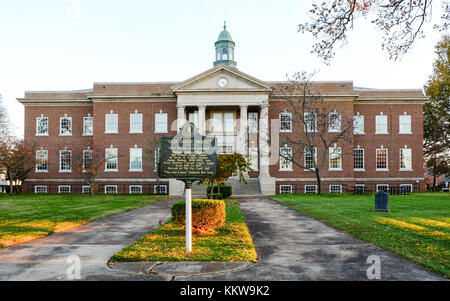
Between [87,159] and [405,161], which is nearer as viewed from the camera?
[87,159]

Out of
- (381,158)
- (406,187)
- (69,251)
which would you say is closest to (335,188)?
(381,158)

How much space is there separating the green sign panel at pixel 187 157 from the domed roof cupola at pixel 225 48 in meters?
44.5

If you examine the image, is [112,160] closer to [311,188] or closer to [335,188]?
[311,188]

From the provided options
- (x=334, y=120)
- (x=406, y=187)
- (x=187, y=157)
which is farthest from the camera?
(x=406, y=187)

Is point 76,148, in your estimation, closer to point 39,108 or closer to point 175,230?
point 39,108

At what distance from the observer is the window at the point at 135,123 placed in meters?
40.3

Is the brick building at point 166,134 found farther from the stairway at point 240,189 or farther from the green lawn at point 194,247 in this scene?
the green lawn at point 194,247

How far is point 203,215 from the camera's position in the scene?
420 inches

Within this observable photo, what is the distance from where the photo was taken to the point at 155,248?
875cm

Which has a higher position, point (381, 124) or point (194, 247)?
point (381, 124)

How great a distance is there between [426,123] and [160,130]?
113 feet

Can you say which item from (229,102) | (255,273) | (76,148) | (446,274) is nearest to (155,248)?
(255,273)

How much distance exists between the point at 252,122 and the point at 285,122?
361cm
